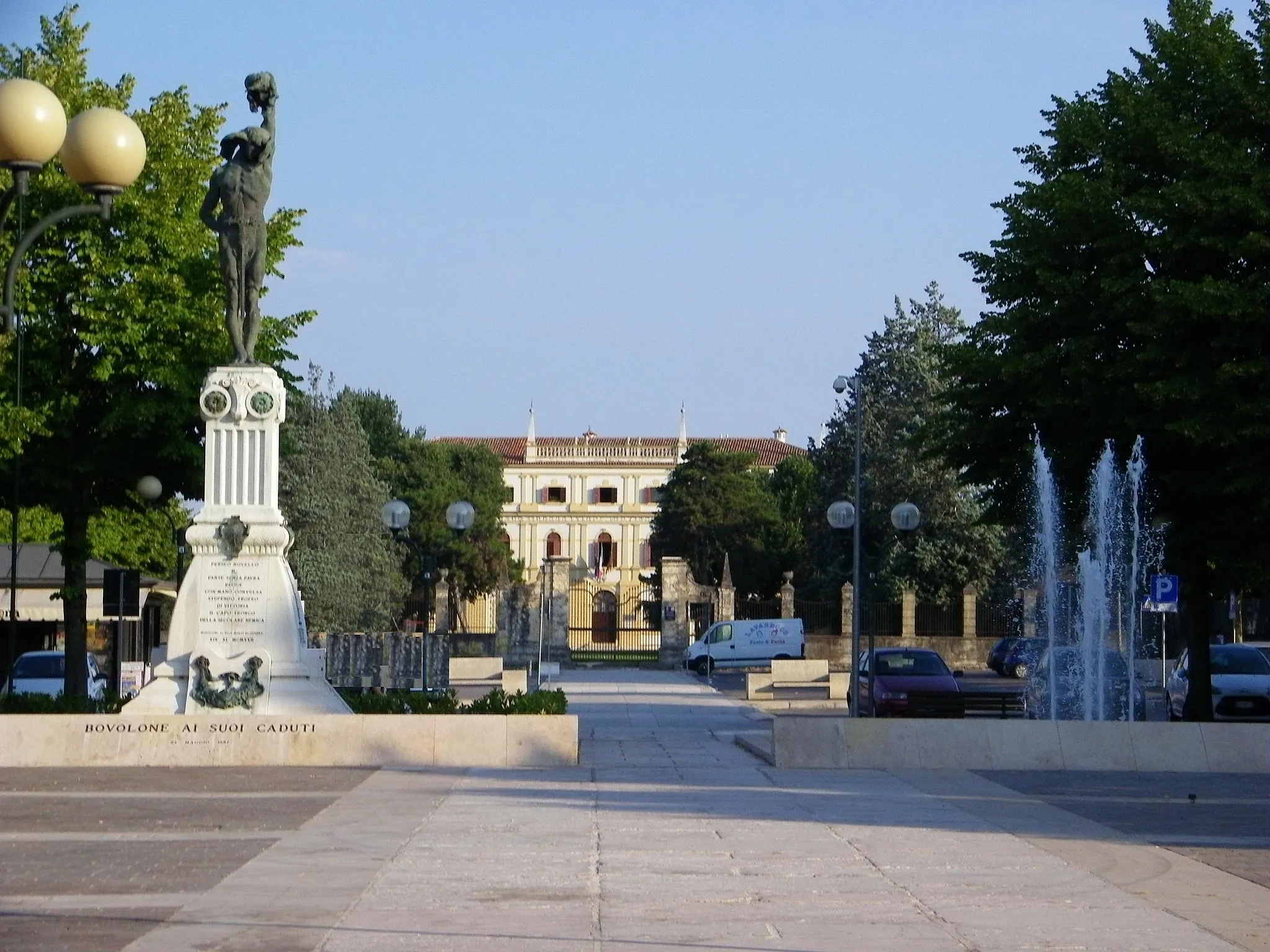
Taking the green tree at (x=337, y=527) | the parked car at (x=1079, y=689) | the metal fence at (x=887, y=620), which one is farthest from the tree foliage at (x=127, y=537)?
the metal fence at (x=887, y=620)

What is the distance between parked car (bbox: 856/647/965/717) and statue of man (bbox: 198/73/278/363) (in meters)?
12.7

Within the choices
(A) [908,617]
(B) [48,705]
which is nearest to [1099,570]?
(B) [48,705]

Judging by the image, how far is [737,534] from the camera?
103m

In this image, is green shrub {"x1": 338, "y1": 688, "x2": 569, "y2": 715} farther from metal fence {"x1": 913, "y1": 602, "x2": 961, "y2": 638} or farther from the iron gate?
the iron gate

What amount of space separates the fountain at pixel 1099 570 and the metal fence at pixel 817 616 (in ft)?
90.4

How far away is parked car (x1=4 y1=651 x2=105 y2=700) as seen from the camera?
33.3 meters

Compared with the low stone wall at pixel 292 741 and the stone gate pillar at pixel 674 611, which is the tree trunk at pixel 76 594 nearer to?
the low stone wall at pixel 292 741

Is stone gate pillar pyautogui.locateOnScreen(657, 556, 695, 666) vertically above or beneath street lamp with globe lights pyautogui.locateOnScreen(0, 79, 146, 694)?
beneath

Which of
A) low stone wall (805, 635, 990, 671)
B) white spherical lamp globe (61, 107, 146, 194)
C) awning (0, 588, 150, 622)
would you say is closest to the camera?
white spherical lamp globe (61, 107, 146, 194)

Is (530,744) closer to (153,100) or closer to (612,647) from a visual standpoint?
(153,100)

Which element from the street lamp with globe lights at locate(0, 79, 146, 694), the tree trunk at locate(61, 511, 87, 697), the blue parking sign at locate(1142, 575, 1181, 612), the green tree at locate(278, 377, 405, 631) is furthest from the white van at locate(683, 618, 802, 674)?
the street lamp with globe lights at locate(0, 79, 146, 694)

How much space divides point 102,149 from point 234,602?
479 inches

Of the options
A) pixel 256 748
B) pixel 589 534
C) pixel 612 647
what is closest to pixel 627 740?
pixel 256 748

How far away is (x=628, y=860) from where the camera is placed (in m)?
12.4
